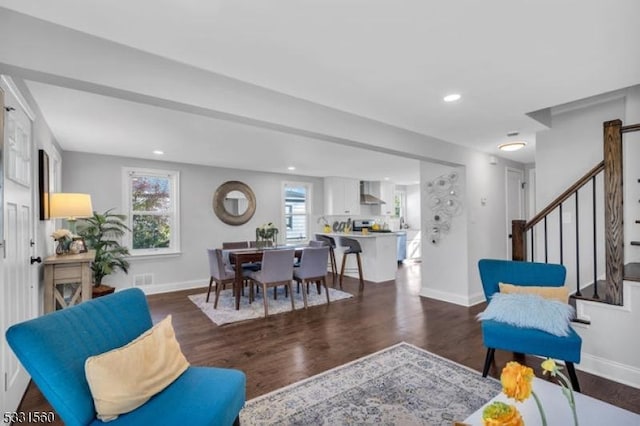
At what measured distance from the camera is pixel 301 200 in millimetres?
7652

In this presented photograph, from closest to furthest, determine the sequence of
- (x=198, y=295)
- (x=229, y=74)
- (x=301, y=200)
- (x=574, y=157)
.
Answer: (x=229, y=74), (x=574, y=157), (x=198, y=295), (x=301, y=200)

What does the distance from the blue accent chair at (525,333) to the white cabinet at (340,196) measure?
515cm

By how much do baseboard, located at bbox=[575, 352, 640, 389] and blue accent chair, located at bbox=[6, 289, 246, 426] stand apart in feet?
9.03

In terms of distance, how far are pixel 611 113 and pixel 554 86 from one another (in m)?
1.55

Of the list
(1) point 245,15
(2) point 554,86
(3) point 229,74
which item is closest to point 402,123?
(2) point 554,86

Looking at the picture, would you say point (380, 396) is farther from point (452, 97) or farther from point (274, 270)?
point (452, 97)

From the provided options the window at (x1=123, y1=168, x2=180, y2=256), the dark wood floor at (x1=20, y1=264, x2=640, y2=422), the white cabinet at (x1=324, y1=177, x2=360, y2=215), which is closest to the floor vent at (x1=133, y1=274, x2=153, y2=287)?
the window at (x1=123, y1=168, x2=180, y2=256)

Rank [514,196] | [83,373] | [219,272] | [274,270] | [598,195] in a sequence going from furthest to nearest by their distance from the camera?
[514,196] < [219,272] < [274,270] < [598,195] < [83,373]

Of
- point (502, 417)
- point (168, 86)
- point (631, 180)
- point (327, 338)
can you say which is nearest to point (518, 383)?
point (502, 417)

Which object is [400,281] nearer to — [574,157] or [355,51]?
[574,157]

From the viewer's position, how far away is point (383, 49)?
1.93m

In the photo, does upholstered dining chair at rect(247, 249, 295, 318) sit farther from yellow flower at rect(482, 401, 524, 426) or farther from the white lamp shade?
→ yellow flower at rect(482, 401, 524, 426)

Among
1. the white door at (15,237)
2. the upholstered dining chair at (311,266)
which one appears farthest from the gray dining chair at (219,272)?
the white door at (15,237)

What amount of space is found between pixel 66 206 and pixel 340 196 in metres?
5.71
